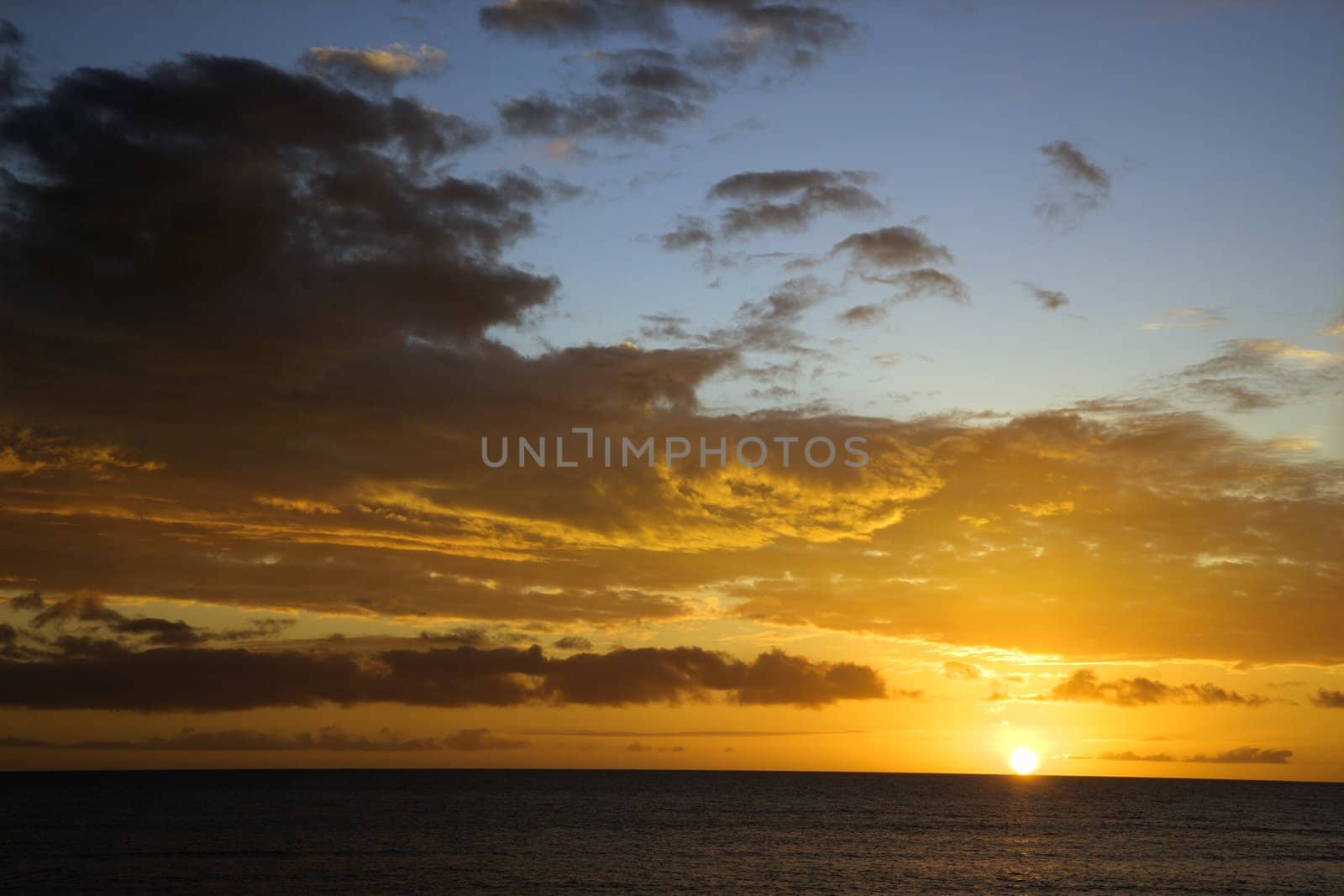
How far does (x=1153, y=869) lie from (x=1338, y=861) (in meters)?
26.8

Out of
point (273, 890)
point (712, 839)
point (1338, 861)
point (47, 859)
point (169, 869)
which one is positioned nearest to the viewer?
point (273, 890)

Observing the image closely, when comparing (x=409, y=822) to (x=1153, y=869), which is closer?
(x=1153, y=869)

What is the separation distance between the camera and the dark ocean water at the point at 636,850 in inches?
3263

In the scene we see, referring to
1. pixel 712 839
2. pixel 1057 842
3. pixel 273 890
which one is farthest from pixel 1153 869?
pixel 273 890

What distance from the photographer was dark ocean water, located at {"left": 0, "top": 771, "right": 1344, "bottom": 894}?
272ft

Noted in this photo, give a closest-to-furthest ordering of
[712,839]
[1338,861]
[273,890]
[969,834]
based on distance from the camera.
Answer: [273,890] < [1338,861] < [712,839] < [969,834]

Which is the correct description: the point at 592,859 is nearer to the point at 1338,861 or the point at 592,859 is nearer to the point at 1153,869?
the point at 1153,869

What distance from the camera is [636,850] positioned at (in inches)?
4193

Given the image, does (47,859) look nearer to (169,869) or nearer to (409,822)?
(169,869)

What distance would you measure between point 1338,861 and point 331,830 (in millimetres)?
110282

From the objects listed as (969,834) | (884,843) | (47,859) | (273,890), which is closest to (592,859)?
(273,890)

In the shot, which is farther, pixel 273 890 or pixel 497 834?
pixel 497 834

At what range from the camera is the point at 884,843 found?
4754 inches

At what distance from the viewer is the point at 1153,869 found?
98500 millimetres
